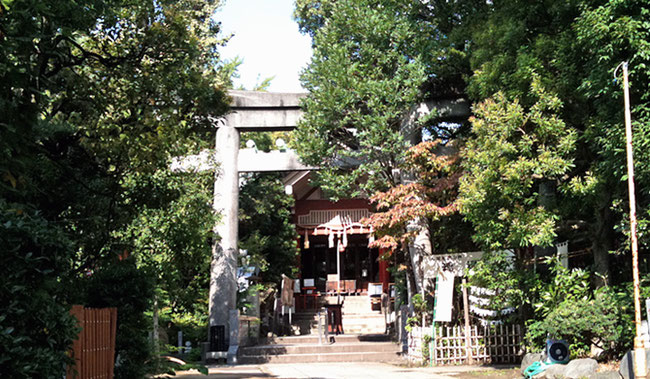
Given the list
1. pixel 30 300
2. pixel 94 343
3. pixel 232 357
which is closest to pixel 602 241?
pixel 94 343

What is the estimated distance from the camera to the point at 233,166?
16.4 metres

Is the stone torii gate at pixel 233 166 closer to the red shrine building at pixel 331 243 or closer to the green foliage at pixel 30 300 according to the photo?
the red shrine building at pixel 331 243

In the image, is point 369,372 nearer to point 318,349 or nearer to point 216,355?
point 318,349

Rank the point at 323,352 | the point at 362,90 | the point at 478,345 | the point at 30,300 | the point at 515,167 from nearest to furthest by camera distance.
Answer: the point at 30,300 → the point at 515,167 → the point at 478,345 → the point at 362,90 → the point at 323,352

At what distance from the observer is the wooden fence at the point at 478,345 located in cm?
1275

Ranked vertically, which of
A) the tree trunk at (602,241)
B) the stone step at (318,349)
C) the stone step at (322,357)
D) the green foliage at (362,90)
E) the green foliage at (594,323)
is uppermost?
the green foliage at (362,90)

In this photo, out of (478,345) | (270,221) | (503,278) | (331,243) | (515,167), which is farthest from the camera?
(331,243)

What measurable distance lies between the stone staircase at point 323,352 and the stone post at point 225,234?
3.15 ft

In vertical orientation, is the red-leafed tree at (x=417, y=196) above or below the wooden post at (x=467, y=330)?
above

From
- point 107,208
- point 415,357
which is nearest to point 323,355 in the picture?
point 415,357

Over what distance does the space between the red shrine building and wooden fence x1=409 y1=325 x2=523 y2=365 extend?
8339 millimetres

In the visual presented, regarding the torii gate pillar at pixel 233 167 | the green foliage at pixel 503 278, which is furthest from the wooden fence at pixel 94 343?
the torii gate pillar at pixel 233 167

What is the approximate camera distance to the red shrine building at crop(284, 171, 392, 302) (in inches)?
930

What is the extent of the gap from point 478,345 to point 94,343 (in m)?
8.33
